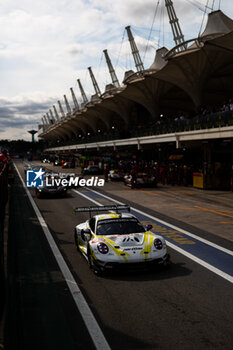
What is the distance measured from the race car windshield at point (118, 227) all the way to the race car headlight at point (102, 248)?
807mm

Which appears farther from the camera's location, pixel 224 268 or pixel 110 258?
pixel 224 268

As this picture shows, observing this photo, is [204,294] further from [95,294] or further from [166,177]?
[166,177]

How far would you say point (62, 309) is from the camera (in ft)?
21.7

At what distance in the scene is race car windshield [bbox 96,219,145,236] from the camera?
948cm

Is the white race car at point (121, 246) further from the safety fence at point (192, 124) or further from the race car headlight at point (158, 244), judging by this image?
the safety fence at point (192, 124)

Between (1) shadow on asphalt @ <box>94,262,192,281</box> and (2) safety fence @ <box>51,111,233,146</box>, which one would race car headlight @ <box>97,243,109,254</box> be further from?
(2) safety fence @ <box>51,111,233,146</box>

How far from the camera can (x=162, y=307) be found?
6637mm

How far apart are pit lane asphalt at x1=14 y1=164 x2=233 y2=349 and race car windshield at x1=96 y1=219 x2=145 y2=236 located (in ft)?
3.24

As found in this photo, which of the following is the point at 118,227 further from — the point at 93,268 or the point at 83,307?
the point at 83,307

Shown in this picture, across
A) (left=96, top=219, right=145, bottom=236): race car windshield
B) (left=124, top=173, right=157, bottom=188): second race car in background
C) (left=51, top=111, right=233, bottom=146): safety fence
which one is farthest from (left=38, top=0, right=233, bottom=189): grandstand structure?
(left=96, top=219, right=145, bottom=236): race car windshield

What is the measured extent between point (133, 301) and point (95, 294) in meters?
0.82

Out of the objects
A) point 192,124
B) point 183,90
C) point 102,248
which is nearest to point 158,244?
point 102,248

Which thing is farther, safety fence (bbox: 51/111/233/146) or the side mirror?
safety fence (bbox: 51/111/233/146)

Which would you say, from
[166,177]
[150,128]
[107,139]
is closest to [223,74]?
[150,128]
